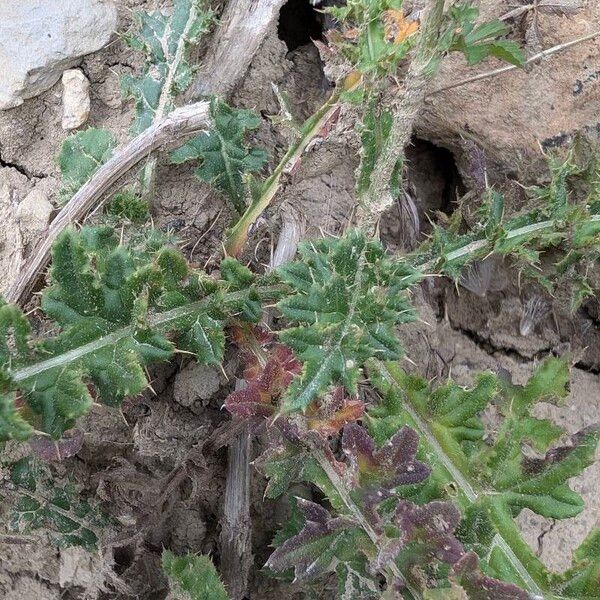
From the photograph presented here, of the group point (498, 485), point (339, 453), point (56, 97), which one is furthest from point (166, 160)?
point (498, 485)

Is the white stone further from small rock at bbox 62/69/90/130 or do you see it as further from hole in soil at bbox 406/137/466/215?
→ hole in soil at bbox 406/137/466/215

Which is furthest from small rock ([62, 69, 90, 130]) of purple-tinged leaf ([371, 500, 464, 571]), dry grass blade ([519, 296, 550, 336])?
dry grass blade ([519, 296, 550, 336])

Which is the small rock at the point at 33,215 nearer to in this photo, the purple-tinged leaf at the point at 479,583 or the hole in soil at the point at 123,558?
the hole in soil at the point at 123,558

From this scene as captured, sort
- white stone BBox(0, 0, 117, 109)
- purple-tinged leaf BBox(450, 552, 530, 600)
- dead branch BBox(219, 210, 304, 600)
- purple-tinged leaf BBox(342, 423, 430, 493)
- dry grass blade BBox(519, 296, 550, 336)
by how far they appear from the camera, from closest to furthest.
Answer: purple-tinged leaf BBox(450, 552, 530, 600)
purple-tinged leaf BBox(342, 423, 430, 493)
dead branch BBox(219, 210, 304, 600)
white stone BBox(0, 0, 117, 109)
dry grass blade BBox(519, 296, 550, 336)

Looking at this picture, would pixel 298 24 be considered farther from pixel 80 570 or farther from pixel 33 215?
pixel 80 570

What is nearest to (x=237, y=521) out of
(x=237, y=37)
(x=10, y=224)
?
(x=10, y=224)
